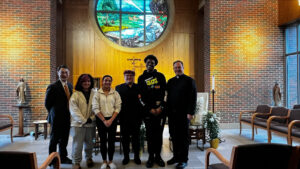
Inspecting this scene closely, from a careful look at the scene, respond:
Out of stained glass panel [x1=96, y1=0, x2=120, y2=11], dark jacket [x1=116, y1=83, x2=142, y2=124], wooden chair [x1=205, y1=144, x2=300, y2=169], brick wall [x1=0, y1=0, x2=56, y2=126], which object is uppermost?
stained glass panel [x1=96, y1=0, x2=120, y2=11]

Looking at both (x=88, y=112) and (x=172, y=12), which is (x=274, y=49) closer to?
(x=172, y=12)

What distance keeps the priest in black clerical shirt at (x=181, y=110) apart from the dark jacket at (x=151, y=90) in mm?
226

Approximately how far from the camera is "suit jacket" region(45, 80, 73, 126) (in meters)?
3.26

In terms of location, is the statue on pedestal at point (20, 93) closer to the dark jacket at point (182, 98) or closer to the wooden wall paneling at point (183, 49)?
the dark jacket at point (182, 98)

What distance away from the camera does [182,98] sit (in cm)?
338

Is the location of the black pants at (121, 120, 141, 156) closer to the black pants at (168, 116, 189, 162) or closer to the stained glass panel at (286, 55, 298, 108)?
the black pants at (168, 116, 189, 162)

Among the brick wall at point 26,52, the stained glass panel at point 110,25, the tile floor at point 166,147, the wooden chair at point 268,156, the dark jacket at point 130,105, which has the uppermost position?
the stained glass panel at point 110,25

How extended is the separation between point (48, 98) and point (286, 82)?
23.8 ft

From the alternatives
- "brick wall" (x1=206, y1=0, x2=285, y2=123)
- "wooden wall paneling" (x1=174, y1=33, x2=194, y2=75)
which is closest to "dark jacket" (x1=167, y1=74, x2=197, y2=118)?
"brick wall" (x1=206, y1=0, x2=285, y2=123)

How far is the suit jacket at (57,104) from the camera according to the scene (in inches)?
128

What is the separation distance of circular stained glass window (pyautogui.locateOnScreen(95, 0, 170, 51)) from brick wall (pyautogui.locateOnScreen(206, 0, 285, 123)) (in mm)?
2309

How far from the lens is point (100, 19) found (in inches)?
319

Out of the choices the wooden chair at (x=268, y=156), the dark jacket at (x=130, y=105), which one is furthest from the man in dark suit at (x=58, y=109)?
the wooden chair at (x=268, y=156)

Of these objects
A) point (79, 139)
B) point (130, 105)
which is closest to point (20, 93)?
point (79, 139)
